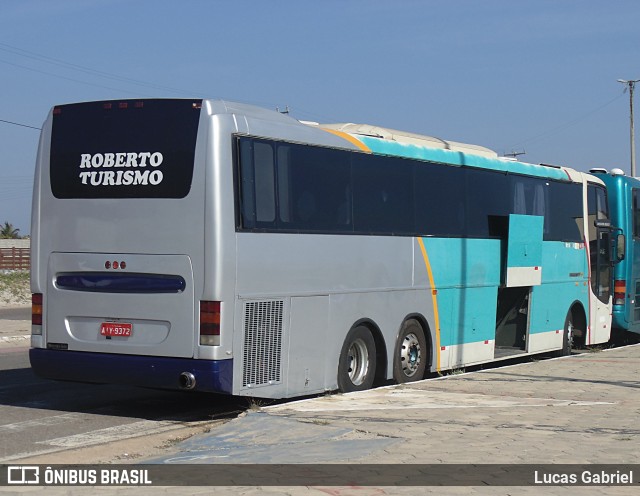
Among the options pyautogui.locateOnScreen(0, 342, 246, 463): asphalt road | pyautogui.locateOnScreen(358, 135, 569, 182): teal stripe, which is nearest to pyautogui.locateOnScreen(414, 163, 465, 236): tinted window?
pyautogui.locateOnScreen(358, 135, 569, 182): teal stripe

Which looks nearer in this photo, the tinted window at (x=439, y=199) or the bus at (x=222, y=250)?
A: the bus at (x=222, y=250)

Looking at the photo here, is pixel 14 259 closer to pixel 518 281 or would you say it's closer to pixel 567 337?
pixel 567 337

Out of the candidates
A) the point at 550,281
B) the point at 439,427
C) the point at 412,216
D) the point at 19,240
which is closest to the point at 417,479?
the point at 439,427

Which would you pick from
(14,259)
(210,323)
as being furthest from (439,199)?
(14,259)

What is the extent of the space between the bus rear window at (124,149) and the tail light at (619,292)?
45.8ft

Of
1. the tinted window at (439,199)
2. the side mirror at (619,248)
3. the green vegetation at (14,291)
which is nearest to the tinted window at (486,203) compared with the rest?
the tinted window at (439,199)

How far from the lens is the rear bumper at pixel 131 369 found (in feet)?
37.5

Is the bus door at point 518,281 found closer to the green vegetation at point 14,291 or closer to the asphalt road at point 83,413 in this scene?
the asphalt road at point 83,413

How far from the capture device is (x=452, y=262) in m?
16.5

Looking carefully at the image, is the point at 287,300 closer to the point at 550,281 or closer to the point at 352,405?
the point at 352,405

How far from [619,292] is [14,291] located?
74.2 ft

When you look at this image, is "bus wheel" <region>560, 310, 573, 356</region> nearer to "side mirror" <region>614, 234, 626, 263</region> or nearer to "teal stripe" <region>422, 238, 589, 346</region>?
"teal stripe" <region>422, 238, 589, 346</region>

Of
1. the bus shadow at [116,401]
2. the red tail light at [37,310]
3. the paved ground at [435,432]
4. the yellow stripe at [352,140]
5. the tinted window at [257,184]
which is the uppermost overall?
the yellow stripe at [352,140]

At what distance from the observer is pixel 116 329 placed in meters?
12.0
